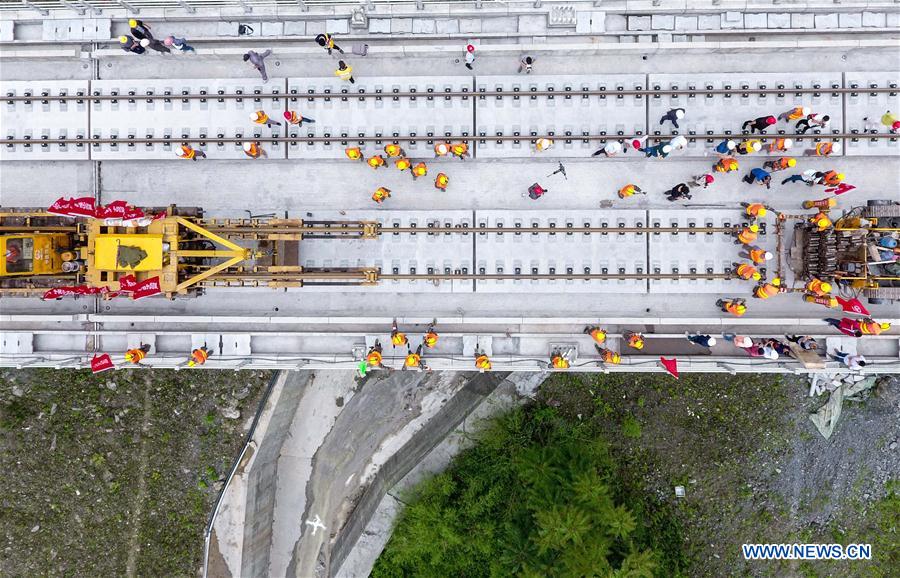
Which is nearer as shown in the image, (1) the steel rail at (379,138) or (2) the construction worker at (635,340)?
(2) the construction worker at (635,340)

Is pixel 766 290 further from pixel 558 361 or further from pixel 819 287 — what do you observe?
pixel 558 361

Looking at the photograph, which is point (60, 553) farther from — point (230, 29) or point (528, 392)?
point (230, 29)

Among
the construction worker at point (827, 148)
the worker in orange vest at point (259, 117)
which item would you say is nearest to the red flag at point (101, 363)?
the worker in orange vest at point (259, 117)

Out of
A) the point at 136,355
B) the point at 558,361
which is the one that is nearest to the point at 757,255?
the point at 558,361

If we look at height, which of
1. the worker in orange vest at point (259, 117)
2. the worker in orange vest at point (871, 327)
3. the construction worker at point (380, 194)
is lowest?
the worker in orange vest at point (871, 327)

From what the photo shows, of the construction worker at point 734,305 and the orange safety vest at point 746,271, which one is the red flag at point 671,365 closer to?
the construction worker at point 734,305

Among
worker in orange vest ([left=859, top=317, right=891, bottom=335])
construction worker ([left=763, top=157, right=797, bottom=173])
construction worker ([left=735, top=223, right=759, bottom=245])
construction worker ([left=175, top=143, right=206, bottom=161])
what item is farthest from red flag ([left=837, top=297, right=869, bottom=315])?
construction worker ([left=175, top=143, right=206, bottom=161])
